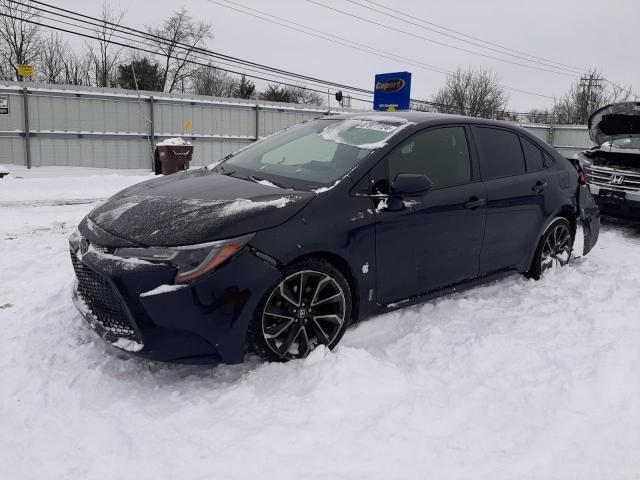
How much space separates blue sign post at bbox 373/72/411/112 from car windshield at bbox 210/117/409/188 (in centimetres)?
1046

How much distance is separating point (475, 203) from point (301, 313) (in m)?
1.76

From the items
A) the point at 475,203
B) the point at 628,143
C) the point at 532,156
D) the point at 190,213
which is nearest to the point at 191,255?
the point at 190,213

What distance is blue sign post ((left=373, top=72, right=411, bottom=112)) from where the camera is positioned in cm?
1422

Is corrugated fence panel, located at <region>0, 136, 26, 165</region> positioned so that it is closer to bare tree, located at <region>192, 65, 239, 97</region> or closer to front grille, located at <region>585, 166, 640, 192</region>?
front grille, located at <region>585, 166, 640, 192</region>

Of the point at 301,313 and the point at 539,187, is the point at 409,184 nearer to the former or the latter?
the point at 301,313

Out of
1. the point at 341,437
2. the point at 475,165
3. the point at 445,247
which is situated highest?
the point at 475,165

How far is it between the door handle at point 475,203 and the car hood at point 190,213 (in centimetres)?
144

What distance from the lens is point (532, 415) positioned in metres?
2.73

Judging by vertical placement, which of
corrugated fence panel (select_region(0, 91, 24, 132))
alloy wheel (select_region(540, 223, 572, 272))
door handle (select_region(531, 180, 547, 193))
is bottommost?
alloy wheel (select_region(540, 223, 572, 272))

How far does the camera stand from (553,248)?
4.98 meters

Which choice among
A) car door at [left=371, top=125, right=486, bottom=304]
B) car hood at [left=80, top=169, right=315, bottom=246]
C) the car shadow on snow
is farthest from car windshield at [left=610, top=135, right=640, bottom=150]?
car hood at [left=80, top=169, right=315, bottom=246]

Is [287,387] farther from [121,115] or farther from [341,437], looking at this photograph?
[121,115]

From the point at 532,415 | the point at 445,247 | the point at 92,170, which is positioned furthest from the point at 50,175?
the point at 532,415

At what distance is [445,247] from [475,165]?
2.66 feet
